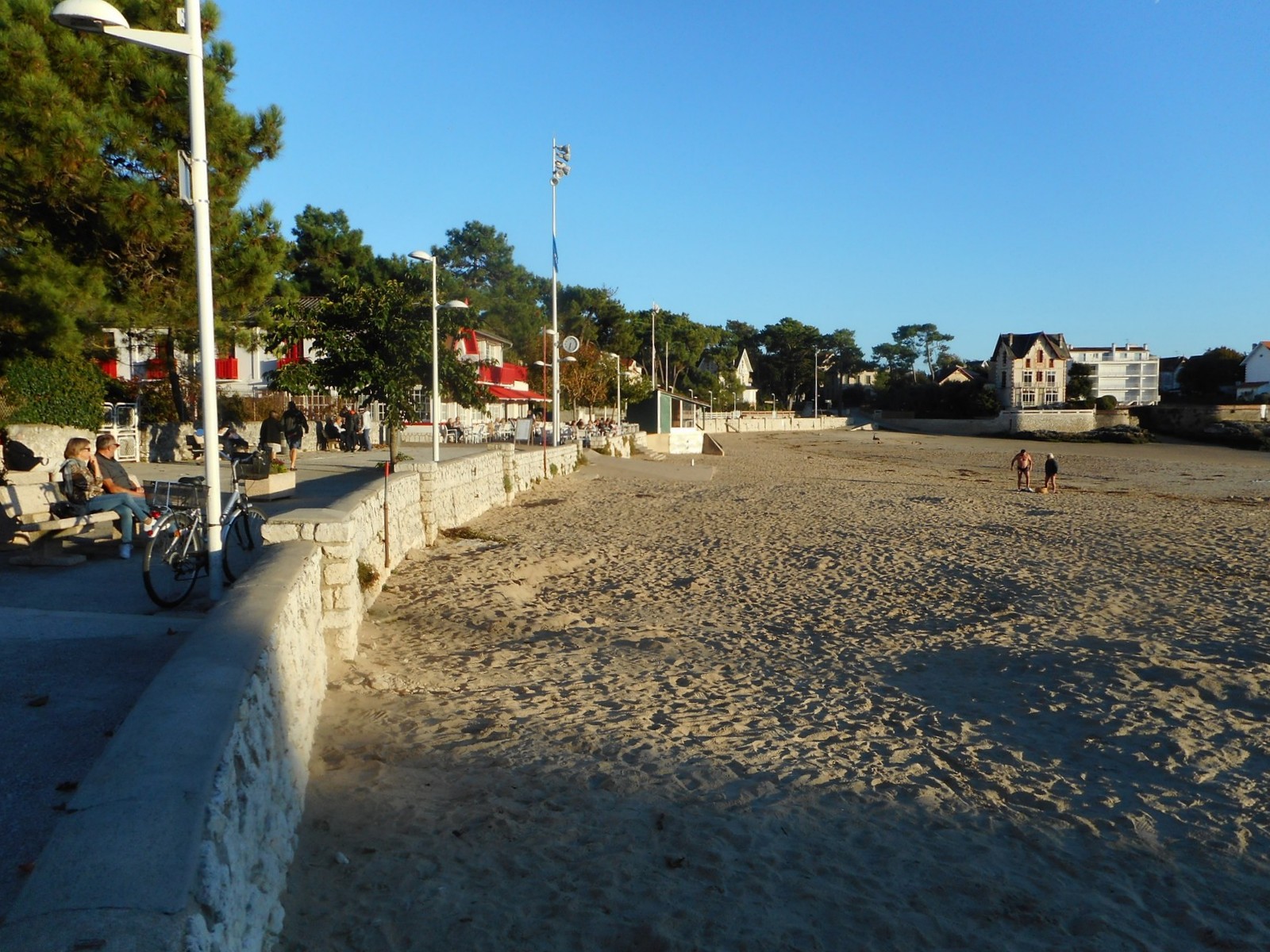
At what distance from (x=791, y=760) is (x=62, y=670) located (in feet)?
14.6

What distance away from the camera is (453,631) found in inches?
362

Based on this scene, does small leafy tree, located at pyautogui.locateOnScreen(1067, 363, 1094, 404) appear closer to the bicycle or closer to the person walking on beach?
the person walking on beach

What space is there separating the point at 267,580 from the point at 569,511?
13.6 meters

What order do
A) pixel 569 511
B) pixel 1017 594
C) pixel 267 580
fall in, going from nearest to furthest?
pixel 267 580 < pixel 1017 594 < pixel 569 511

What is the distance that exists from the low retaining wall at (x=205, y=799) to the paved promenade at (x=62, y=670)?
666 mm

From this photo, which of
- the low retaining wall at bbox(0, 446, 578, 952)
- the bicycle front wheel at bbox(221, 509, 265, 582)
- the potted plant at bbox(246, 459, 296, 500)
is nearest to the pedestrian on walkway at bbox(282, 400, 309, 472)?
the potted plant at bbox(246, 459, 296, 500)

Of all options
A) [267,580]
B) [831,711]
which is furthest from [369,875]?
[831,711]

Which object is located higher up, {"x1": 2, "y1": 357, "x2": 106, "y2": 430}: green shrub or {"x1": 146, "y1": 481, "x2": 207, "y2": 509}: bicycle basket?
{"x1": 2, "y1": 357, "x2": 106, "y2": 430}: green shrub

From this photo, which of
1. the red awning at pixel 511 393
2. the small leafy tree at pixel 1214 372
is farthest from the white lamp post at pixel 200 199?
the small leafy tree at pixel 1214 372

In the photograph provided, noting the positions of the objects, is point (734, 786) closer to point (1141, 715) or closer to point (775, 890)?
point (775, 890)

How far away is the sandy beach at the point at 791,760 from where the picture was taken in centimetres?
430

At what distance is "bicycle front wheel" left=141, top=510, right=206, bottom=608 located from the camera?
22.6 feet

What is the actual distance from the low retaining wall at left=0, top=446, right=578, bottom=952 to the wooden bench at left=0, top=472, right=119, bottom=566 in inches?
125

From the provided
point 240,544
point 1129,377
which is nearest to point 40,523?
point 240,544
